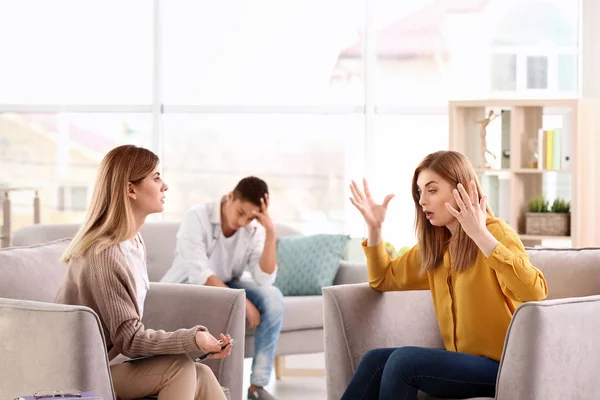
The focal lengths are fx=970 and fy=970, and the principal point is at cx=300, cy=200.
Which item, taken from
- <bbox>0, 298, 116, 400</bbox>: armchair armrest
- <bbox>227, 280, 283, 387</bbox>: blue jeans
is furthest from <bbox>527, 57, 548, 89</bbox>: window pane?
<bbox>0, 298, 116, 400</bbox>: armchair armrest

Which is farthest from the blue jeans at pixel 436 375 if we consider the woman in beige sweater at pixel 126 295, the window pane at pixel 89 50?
the window pane at pixel 89 50

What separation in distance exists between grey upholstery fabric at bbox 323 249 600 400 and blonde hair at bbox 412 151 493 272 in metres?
0.24

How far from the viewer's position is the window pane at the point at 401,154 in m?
6.52

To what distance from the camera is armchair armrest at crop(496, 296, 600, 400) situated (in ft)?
8.41

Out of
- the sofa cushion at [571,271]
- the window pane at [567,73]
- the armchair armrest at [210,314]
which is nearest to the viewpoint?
the armchair armrest at [210,314]

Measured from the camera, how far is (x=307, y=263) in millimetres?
4887

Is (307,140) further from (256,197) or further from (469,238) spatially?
(469,238)

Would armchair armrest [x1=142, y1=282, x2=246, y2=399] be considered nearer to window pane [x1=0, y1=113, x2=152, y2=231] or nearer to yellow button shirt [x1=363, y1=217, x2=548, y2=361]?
yellow button shirt [x1=363, y1=217, x2=548, y2=361]

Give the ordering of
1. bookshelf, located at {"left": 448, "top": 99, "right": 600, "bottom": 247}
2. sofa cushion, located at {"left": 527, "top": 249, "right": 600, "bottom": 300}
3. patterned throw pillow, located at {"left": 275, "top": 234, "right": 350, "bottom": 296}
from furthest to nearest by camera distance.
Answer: bookshelf, located at {"left": 448, "top": 99, "right": 600, "bottom": 247} → patterned throw pillow, located at {"left": 275, "top": 234, "right": 350, "bottom": 296} → sofa cushion, located at {"left": 527, "top": 249, "right": 600, "bottom": 300}

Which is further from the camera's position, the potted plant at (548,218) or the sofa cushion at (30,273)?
the potted plant at (548,218)

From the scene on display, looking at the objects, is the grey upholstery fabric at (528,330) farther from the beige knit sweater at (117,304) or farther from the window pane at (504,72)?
the window pane at (504,72)

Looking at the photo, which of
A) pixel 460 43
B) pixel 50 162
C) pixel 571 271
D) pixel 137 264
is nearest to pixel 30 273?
pixel 137 264

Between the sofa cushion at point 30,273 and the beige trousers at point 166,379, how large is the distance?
0.46 metres

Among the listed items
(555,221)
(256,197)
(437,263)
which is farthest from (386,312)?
(555,221)
